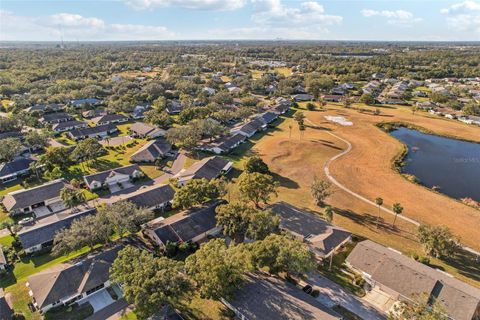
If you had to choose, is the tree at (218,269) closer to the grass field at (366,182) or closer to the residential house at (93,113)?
the grass field at (366,182)

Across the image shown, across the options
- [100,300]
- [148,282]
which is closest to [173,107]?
[100,300]

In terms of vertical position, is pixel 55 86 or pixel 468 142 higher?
pixel 55 86

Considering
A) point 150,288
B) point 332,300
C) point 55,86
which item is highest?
point 55,86

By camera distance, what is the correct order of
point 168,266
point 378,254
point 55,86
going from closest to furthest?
point 168,266
point 378,254
point 55,86

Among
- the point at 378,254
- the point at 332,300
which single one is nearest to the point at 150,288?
the point at 332,300

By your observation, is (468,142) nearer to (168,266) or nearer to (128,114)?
(168,266)

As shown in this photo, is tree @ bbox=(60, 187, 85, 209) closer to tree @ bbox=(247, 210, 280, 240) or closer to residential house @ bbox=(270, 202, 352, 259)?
tree @ bbox=(247, 210, 280, 240)

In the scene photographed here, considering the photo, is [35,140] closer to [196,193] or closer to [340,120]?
[196,193]

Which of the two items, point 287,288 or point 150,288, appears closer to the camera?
point 150,288
